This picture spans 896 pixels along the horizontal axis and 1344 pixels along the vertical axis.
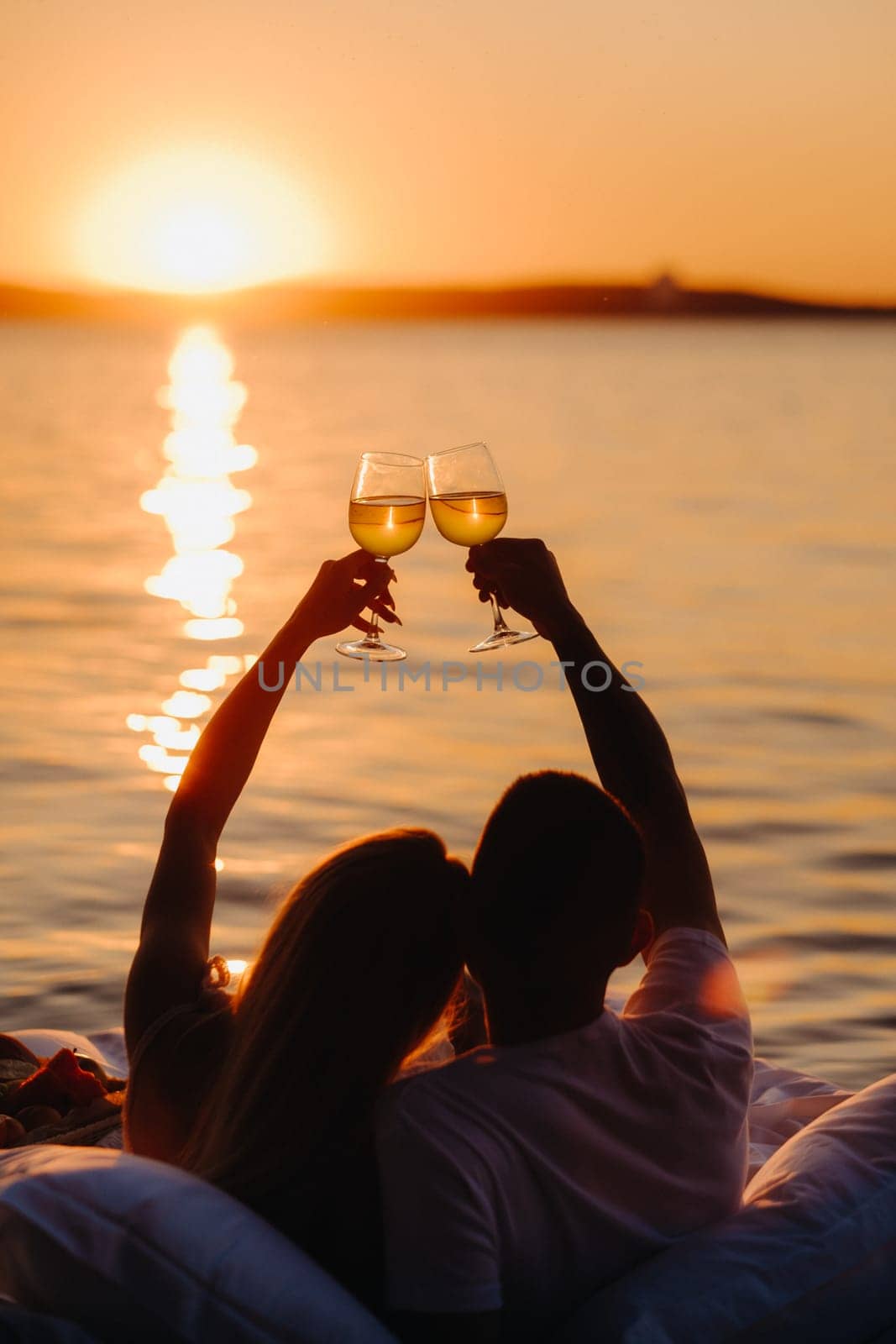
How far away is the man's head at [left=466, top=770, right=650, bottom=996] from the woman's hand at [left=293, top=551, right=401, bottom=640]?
711 mm

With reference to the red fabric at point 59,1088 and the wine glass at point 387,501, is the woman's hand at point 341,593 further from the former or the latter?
the red fabric at point 59,1088

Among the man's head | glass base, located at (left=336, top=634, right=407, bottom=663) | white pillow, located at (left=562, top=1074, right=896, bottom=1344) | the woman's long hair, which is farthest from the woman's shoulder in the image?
glass base, located at (left=336, top=634, right=407, bottom=663)

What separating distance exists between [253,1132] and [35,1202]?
0.90 ft

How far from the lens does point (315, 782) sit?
6828 mm

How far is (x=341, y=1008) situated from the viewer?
Answer: 78.8 inches

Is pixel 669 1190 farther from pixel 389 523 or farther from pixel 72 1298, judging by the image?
pixel 389 523

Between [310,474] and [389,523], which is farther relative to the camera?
[310,474]

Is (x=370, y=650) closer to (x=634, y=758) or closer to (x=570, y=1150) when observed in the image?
(x=634, y=758)

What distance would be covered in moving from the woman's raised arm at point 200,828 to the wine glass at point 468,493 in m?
0.70

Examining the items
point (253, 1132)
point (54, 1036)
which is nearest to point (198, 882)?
point (253, 1132)

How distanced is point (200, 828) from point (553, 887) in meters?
0.65

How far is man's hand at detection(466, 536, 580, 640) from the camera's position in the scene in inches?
99.8

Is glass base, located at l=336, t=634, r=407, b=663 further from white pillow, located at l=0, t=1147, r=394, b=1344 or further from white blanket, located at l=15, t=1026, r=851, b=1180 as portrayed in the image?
white pillow, located at l=0, t=1147, r=394, b=1344

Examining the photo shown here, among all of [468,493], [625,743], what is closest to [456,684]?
[468,493]
